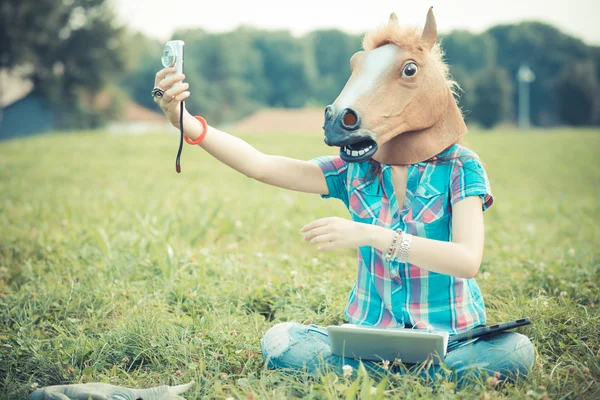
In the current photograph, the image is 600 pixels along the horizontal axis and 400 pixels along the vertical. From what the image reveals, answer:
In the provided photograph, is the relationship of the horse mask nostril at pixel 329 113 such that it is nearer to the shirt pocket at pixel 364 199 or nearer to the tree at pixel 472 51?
the shirt pocket at pixel 364 199

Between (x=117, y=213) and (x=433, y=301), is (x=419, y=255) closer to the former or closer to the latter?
(x=433, y=301)

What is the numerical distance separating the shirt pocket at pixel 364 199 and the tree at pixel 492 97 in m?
37.1

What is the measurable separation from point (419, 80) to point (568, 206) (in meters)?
6.10

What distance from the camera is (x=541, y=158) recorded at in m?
16.1

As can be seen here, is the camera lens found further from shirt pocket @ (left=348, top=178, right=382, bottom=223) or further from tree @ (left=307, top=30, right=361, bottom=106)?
tree @ (left=307, top=30, right=361, bottom=106)

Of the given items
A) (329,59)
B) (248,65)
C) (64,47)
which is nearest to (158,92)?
(64,47)

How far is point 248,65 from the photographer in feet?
165

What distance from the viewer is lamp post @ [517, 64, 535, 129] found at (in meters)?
42.8

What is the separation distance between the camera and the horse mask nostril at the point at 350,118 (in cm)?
201

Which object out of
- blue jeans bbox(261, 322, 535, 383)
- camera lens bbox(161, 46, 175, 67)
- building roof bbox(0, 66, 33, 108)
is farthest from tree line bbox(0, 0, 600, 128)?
blue jeans bbox(261, 322, 535, 383)

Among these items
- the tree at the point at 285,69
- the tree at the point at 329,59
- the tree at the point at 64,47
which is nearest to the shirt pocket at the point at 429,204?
the tree at the point at 64,47

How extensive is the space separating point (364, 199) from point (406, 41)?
64 cm

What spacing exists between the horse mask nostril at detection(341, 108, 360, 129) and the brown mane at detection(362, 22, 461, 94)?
0.36 metres

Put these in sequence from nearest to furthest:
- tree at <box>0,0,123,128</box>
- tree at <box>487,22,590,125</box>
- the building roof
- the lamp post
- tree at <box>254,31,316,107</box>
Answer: tree at <box>0,0,123,128</box> < the building roof < the lamp post < tree at <box>487,22,590,125</box> < tree at <box>254,31,316,107</box>
